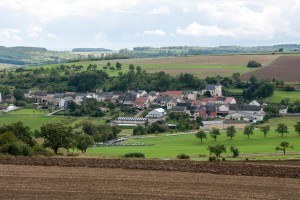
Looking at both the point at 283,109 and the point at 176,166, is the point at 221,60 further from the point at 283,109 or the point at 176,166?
the point at 176,166

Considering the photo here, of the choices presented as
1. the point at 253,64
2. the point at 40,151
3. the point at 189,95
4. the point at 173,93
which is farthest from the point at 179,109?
the point at 40,151

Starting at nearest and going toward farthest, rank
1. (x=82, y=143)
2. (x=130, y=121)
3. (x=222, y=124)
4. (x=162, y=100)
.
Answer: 1. (x=82, y=143)
2. (x=222, y=124)
3. (x=130, y=121)
4. (x=162, y=100)

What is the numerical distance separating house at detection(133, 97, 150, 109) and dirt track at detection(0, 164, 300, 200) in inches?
2761

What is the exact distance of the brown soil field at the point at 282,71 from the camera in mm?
104700

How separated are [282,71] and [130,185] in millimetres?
93364

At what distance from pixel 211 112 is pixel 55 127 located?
51023 mm

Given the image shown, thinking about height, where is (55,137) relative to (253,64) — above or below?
above

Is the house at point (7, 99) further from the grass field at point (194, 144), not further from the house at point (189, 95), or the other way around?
the grass field at point (194, 144)

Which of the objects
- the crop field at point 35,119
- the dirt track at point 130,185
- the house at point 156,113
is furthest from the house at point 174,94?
the dirt track at point 130,185

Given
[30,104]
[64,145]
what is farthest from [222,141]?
[30,104]

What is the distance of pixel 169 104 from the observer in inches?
3703

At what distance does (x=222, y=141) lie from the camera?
58344 millimetres

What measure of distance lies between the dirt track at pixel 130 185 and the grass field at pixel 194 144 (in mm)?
20656

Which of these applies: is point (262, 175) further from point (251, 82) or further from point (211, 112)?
point (251, 82)
